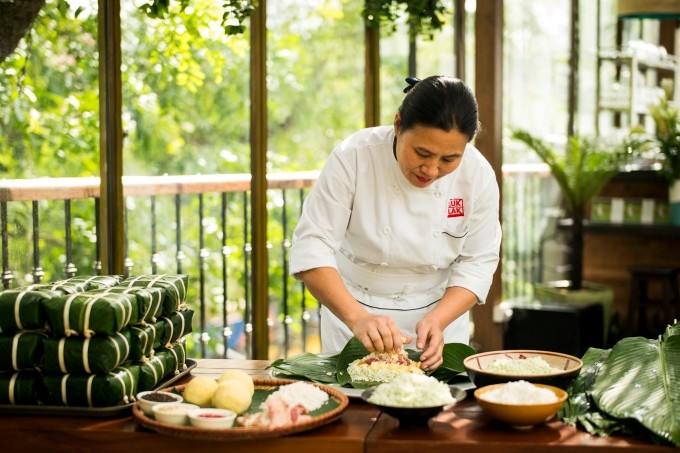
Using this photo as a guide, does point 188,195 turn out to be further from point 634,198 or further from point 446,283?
point 634,198

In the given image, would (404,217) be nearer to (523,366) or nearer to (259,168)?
(523,366)

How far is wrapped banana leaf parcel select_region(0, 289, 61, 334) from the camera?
1835mm

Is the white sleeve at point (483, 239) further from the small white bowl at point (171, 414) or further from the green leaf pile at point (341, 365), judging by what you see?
the small white bowl at point (171, 414)

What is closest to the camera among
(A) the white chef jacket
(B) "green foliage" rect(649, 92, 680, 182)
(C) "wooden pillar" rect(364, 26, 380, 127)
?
(A) the white chef jacket

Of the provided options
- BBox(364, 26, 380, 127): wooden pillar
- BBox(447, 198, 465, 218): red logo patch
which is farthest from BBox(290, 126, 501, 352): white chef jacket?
BBox(364, 26, 380, 127): wooden pillar

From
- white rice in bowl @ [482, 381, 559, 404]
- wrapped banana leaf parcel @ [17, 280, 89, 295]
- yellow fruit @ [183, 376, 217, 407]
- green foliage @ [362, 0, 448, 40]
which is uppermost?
green foliage @ [362, 0, 448, 40]

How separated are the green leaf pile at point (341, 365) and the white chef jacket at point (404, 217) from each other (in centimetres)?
27

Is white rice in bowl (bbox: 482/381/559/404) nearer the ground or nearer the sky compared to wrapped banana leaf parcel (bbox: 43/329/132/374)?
nearer the ground

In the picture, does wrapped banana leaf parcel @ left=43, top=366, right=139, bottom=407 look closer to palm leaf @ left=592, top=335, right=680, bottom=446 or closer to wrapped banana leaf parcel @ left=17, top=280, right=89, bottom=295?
wrapped banana leaf parcel @ left=17, top=280, right=89, bottom=295

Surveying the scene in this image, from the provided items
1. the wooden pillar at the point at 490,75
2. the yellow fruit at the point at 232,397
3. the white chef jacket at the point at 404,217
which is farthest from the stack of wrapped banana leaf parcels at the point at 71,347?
the wooden pillar at the point at 490,75

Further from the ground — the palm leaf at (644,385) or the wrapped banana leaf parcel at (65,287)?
the wrapped banana leaf parcel at (65,287)

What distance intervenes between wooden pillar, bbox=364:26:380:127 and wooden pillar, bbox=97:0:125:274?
1.41 metres

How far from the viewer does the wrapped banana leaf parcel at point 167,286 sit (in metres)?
2.10

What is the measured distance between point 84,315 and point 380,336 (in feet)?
2.10
